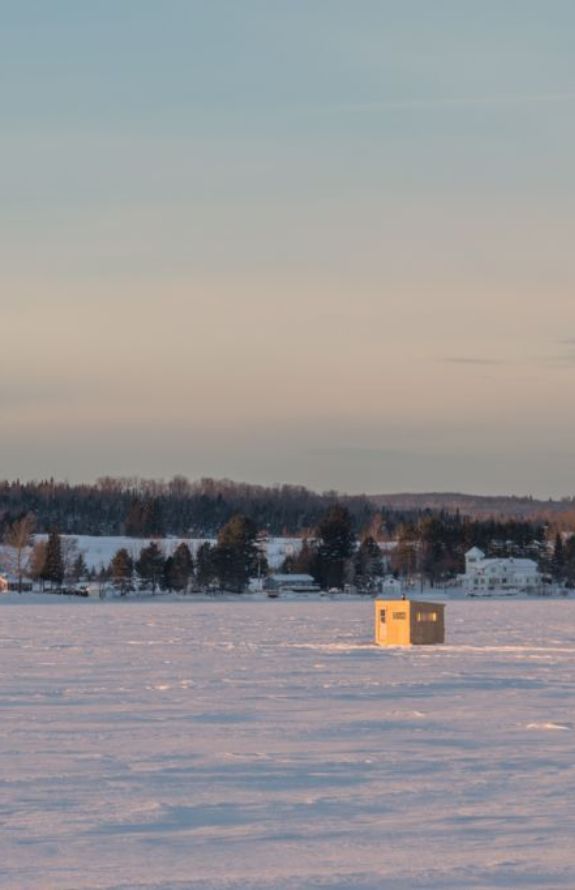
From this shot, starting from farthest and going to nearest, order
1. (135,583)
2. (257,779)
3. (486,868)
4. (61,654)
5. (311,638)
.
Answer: (135,583), (311,638), (61,654), (257,779), (486,868)

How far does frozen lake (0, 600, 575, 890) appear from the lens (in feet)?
40.1

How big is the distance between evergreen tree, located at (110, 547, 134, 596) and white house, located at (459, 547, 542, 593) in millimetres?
47546

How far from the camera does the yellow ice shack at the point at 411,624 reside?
4659 centimetres

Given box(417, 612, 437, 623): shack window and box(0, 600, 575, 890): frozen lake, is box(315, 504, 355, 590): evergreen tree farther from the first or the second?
box(0, 600, 575, 890): frozen lake

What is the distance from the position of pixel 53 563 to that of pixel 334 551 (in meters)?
28.5

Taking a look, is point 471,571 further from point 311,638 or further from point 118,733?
point 118,733

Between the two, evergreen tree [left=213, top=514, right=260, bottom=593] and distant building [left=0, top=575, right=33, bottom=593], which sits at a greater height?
evergreen tree [left=213, top=514, right=260, bottom=593]

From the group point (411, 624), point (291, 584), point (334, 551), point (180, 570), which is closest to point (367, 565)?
point (334, 551)

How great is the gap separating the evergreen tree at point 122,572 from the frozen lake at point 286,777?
9834 centimetres

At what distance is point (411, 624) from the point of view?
4659 centimetres

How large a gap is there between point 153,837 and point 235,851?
2.97 ft

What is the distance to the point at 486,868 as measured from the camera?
12109mm

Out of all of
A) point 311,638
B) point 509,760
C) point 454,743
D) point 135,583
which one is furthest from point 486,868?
point 135,583

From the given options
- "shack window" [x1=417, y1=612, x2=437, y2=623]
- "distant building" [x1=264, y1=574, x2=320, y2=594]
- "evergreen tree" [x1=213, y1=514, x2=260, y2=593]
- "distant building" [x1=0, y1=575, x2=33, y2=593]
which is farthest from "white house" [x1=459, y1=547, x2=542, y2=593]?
"shack window" [x1=417, y1=612, x2=437, y2=623]
